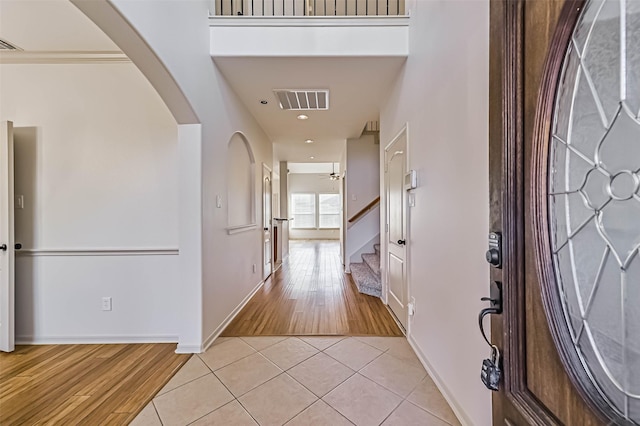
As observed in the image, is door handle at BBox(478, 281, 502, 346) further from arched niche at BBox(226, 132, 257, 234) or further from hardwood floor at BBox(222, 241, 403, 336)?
arched niche at BBox(226, 132, 257, 234)

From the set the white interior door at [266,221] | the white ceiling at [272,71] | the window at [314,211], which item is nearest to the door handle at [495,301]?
the white ceiling at [272,71]

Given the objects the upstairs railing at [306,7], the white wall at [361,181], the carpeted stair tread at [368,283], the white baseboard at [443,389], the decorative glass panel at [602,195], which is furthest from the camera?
the white wall at [361,181]

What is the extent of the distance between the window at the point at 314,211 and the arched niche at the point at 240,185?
8.08 meters

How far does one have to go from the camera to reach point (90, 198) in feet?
8.51

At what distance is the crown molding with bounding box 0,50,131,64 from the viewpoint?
2.51 metres

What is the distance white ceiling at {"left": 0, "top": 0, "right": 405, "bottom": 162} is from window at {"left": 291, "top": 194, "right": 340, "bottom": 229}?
730 centimetres

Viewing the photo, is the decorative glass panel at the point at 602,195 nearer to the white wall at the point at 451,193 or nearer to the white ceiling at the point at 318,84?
the white wall at the point at 451,193

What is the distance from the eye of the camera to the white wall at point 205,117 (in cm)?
188

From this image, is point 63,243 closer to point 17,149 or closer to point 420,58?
point 17,149

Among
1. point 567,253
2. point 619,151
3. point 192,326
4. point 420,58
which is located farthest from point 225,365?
point 420,58

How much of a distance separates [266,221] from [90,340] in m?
3.10

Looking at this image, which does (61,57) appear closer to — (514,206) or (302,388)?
(302,388)

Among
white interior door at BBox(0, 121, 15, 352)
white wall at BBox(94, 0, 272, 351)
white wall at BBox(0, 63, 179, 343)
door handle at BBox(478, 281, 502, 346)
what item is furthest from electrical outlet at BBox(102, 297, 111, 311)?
door handle at BBox(478, 281, 502, 346)

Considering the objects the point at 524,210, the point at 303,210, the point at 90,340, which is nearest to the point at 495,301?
the point at 524,210
